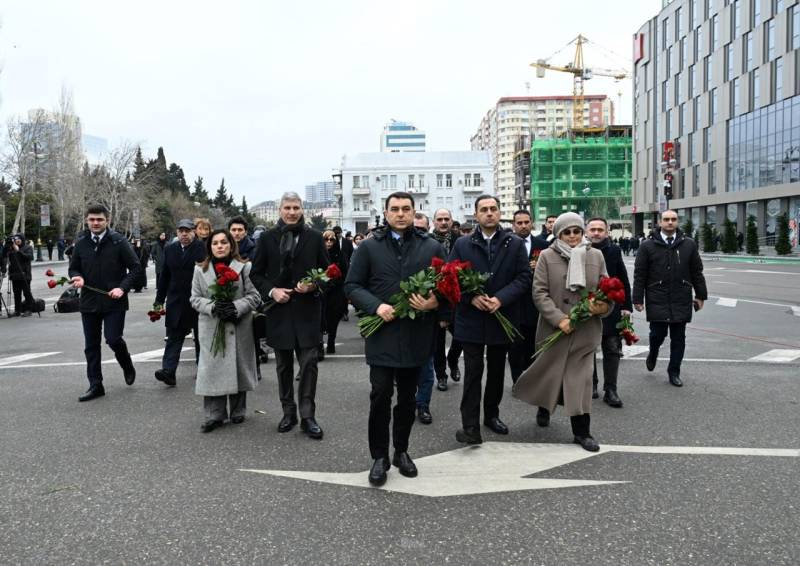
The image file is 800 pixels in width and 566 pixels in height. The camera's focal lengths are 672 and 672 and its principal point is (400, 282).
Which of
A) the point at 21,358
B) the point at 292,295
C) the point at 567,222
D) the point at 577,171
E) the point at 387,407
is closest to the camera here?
the point at 387,407

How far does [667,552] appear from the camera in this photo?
3428mm

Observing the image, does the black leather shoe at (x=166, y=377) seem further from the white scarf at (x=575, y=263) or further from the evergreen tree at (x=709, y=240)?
the evergreen tree at (x=709, y=240)

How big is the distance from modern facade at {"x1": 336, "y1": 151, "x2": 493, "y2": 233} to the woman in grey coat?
105 metres

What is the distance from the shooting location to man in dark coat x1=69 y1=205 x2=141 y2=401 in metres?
7.04

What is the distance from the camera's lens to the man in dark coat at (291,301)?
5.64 meters

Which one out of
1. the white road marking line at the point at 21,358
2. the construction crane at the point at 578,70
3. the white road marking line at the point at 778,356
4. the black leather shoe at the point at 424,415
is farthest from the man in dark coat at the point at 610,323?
the construction crane at the point at 578,70

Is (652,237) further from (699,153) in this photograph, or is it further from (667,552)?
(699,153)

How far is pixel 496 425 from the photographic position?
5656mm

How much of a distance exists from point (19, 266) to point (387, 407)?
13655 millimetres

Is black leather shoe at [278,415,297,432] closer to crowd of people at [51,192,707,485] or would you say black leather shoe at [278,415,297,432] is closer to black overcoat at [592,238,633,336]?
crowd of people at [51,192,707,485]

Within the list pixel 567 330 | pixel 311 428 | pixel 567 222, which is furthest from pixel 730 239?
pixel 311 428

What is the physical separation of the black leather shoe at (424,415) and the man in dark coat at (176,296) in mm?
2940

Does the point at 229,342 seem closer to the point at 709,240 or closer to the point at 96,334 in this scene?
the point at 96,334

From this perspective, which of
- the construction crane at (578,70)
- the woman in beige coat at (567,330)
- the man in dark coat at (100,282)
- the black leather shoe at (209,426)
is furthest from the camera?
the construction crane at (578,70)
